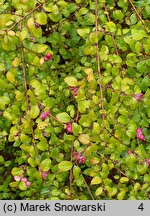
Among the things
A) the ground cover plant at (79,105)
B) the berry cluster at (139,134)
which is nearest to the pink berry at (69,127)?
the ground cover plant at (79,105)

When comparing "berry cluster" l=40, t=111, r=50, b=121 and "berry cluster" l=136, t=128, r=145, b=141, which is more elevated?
"berry cluster" l=40, t=111, r=50, b=121

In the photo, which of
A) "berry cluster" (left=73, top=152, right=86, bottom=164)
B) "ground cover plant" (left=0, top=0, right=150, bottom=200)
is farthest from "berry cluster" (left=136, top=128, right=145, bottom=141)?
"berry cluster" (left=73, top=152, right=86, bottom=164)

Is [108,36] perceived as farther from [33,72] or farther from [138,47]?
[33,72]

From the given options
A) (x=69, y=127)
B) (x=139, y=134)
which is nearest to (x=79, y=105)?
(x=69, y=127)

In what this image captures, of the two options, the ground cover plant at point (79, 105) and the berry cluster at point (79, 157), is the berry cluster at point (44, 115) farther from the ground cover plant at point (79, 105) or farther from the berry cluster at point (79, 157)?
the berry cluster at point (79, 157)

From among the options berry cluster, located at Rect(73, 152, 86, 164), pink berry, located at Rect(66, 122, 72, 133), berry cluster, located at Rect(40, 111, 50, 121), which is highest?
berry cluster, located at Rect(40, 111, 50, 121)

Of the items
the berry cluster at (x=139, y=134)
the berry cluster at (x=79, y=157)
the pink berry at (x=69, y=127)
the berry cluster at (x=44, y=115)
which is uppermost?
the berry cluster at (x=44, y=115)

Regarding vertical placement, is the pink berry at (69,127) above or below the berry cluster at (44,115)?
below

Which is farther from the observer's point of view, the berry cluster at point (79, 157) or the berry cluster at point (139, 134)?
the berry cluster at point (139, 134)

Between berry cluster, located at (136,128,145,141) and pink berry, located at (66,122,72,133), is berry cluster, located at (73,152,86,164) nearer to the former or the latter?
pink berry, located at (66,122,72,133)
